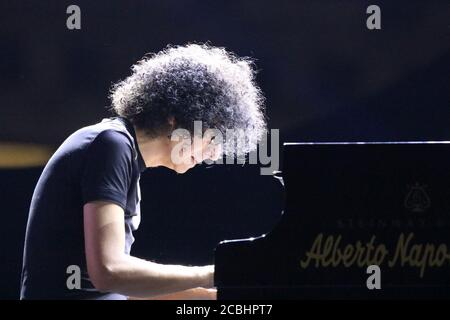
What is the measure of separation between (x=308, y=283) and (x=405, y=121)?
1598mm

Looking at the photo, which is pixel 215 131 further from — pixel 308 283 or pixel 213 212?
pixel 213 212

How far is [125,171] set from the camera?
198 centimetres

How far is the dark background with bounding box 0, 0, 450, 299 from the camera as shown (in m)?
3.23

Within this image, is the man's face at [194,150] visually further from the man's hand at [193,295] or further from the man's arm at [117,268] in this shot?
the man's hand at [193,295]

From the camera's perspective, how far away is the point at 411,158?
186 cm

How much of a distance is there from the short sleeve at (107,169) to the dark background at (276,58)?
4.34ft

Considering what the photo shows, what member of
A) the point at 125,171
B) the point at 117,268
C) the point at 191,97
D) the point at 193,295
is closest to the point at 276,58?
the point at 191,97

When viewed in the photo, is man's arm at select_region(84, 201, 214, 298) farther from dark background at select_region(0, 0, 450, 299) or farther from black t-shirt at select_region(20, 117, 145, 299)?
dark background at select_region(0, 0, 450, 299)

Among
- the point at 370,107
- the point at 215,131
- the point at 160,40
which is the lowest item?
the point at 215,131

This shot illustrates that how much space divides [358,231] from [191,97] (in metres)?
0.68

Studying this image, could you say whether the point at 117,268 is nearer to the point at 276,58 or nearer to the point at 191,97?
the point at 191,97

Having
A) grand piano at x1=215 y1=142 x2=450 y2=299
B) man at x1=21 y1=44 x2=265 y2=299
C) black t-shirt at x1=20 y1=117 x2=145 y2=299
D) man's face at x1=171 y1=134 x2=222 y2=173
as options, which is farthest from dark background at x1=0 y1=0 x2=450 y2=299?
grand piano at x1=215 y1=142 x2=450 y2=299
